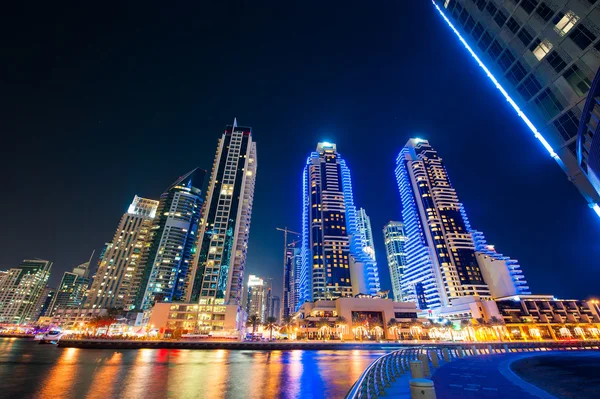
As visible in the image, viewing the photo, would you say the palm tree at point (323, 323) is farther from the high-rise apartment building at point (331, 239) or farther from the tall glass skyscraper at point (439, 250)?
the tall glass skyscraper at point (439, 250)

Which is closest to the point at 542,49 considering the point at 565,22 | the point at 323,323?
the point at 565,22

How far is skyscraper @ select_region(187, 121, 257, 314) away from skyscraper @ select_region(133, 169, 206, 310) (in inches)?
1180

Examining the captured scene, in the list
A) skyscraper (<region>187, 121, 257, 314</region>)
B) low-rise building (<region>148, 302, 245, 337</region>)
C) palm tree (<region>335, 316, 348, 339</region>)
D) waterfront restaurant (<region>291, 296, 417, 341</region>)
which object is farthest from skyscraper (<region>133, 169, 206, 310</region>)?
palm tree (<region>335, 316, 348, 339</region>)

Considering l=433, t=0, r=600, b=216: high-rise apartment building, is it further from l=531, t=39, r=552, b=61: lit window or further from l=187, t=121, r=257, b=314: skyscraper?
l=187, t=121, r=257, b=314: skyscraper

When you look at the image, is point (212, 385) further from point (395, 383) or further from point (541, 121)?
point (541, 121)

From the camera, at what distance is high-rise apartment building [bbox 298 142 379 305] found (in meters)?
146

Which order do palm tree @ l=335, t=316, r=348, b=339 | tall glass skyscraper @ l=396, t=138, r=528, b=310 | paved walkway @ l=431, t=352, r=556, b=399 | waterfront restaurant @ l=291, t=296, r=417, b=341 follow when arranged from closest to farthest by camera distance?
paved walkway @ l=431, t=352, r=556, b=399 < palm tree @ l=335, t=316, r=348, b=339 < waterfront restaurant @ l=291, t=296, r=417, b=341 < tall glass skyscraper @ l=396, t=138, r=528, b=310

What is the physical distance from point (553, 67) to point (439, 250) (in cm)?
13952

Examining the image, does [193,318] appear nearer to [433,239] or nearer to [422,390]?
[422,390]

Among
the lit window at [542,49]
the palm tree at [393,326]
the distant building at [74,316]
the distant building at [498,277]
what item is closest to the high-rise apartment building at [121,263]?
the distant building at [74,316]

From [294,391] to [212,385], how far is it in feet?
22.9

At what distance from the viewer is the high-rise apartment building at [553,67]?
802 inches

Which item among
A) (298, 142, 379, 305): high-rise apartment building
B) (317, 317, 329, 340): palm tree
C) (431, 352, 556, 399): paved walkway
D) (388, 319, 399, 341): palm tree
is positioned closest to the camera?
(431, 352, 556, 399): paved walkway

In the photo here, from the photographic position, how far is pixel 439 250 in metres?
145
